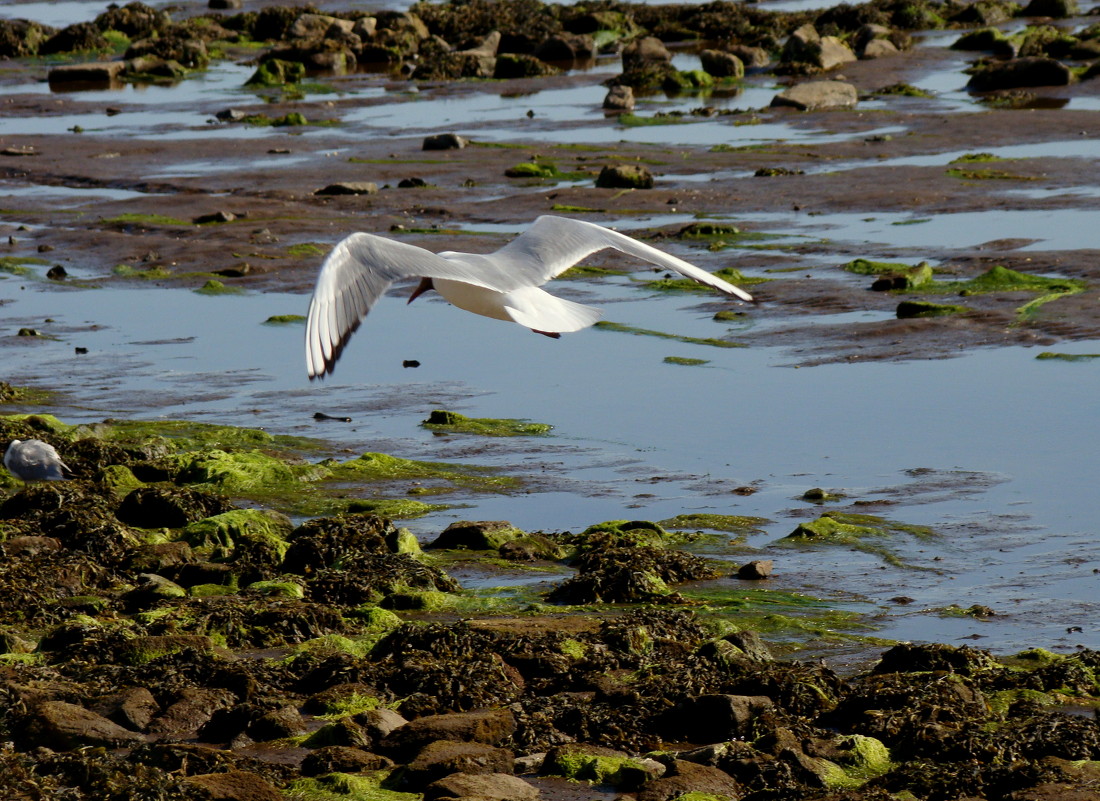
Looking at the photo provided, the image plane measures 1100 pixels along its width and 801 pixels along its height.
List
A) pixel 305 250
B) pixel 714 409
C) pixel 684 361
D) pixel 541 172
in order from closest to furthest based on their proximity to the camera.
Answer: pixel 714 409 < pixel 684 361 < pixel 305 250 < pixel 541 172

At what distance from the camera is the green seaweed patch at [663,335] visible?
12758mm

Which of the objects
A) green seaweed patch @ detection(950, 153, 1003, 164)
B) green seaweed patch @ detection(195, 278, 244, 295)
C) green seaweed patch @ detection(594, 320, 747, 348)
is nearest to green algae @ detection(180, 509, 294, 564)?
green seaweed patch @ detection(594, 320, 747, 348)

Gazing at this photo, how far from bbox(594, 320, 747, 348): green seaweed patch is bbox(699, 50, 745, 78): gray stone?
18410mm

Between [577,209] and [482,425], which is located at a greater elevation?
[577,209]

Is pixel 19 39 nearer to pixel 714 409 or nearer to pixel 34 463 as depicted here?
pixel 34 463

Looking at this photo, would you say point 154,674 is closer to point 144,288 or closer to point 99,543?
point 99,543

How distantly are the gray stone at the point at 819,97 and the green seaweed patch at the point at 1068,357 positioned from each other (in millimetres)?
14849

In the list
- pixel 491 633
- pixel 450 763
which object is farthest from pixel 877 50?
pixel 450 763

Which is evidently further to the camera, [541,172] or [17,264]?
[541,172]

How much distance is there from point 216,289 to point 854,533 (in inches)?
362

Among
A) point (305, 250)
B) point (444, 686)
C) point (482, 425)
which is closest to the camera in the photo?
point (444, 686)

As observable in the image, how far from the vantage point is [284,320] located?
14.2 metres

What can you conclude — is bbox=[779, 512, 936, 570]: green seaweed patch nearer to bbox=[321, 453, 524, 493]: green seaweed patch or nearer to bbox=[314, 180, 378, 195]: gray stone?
bbox=[321, 453, 524, 493]: green seaweed patch

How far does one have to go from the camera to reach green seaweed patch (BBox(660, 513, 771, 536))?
8.49 metres
